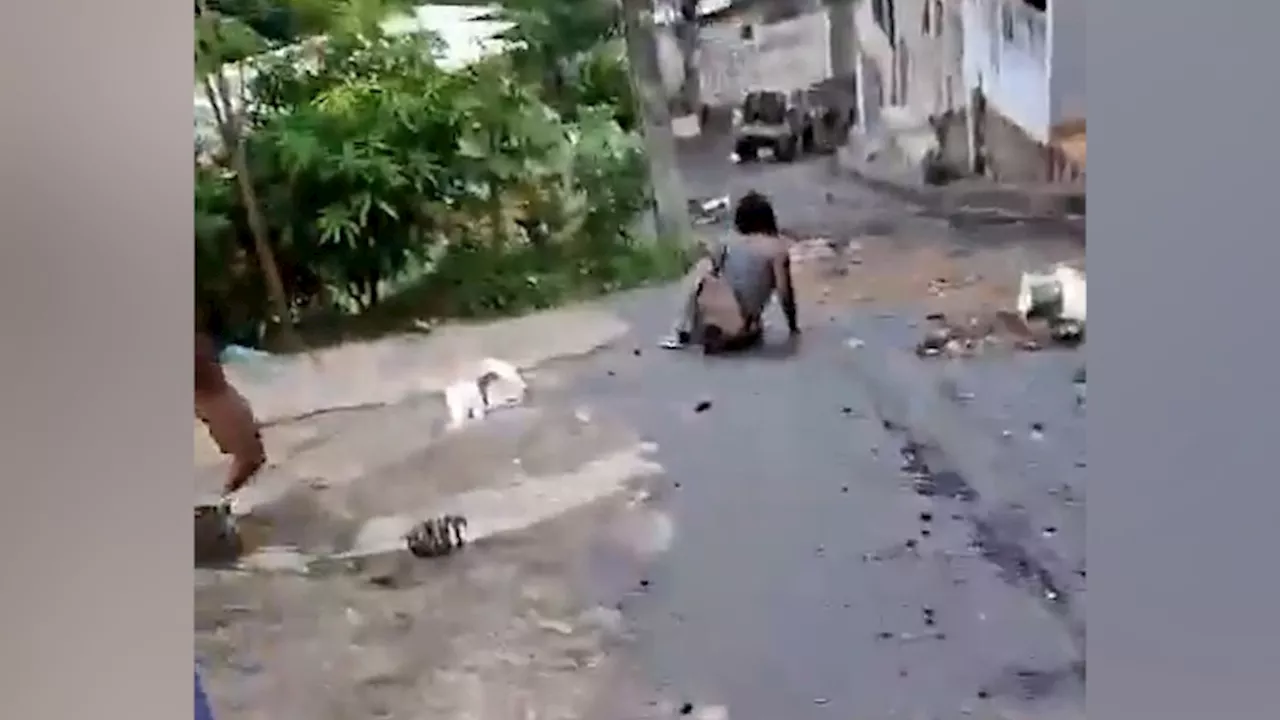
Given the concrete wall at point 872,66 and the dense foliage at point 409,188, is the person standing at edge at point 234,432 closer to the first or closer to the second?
the dense foliage at point 409,188

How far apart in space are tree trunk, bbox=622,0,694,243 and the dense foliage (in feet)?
0.03

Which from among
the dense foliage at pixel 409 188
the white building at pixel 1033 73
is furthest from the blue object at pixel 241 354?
the white building at pixel 1033 73

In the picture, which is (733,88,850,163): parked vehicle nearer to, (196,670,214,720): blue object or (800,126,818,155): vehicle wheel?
(800,126,818,155): vehicle wheel

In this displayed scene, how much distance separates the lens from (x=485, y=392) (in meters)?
0.85

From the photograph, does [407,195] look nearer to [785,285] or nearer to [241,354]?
[241,354]

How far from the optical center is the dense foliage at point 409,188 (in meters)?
0.86

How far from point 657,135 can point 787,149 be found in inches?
3.3

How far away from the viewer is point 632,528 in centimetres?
85

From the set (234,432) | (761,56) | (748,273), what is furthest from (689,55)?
(234,432)

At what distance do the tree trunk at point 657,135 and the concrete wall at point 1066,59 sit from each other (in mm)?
247

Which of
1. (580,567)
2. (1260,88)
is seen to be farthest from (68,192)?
(1260,88)

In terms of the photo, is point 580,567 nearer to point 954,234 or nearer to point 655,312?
point 655,312

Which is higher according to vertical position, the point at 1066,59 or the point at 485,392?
the point at 1066,59

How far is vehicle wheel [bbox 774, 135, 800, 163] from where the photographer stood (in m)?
0.85
